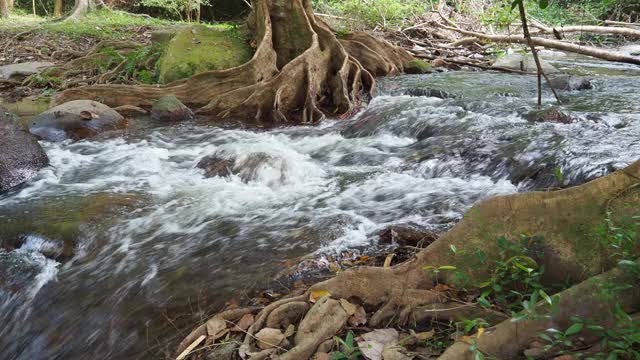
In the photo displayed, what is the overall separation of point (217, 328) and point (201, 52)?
338 inches

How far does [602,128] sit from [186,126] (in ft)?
21.3

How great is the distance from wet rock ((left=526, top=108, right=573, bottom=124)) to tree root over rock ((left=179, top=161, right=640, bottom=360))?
467 centimetres

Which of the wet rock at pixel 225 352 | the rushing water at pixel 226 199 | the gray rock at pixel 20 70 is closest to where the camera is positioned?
the wet rock at pixel 225 352

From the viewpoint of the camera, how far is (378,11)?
17.1 metres

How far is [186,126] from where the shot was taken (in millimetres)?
8844

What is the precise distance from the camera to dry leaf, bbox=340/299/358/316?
8.82ft

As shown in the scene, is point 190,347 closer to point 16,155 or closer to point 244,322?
point 244,322

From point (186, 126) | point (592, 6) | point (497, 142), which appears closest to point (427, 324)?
point (497, 142)

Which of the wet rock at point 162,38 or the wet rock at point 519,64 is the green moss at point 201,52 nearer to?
the wet rock at point 162,38

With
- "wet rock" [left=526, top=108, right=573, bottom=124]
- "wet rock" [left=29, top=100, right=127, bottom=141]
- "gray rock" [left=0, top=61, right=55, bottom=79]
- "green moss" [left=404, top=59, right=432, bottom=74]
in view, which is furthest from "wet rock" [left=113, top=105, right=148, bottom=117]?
Result: "wet rock" [left=526, top=108, right=573, bottom=124]

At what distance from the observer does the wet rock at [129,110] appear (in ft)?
30.4

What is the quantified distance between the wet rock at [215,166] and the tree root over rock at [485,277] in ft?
12.2

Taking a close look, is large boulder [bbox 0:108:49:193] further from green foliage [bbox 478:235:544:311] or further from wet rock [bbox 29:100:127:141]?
green foliage [bbox 478:235:544:311]

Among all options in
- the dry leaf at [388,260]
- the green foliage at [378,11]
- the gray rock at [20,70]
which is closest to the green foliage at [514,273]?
the dry leaf at [388,260]
